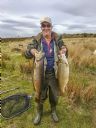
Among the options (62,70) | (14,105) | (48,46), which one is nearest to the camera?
(62,70)

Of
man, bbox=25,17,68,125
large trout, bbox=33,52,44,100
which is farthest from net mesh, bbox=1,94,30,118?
large trout, bbox=33,52,44,100

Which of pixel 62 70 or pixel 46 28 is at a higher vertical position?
pixel 46 28

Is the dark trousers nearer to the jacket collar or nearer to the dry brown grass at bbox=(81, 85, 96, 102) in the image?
the jacket collar

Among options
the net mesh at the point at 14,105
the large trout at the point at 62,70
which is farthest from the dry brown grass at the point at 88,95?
the large trout at the point at 62,70

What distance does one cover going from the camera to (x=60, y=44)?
5.50 m

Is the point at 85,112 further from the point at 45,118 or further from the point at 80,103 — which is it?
the point at 45,118

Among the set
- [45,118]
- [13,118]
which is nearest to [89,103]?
[45,118]

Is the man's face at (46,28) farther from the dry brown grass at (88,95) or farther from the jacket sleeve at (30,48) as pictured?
the dry brown grass at (88,95)

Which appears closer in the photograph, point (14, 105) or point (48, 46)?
point (48, 46)

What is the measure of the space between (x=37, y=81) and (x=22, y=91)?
2.76 metres

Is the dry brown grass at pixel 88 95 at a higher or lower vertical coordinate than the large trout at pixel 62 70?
lower

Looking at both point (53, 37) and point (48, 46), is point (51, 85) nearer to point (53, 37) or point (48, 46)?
point (48, 46)

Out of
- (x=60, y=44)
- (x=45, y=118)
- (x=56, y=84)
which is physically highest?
(x=60, y=44)

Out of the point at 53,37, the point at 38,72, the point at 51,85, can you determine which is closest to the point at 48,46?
the point at 53,37
